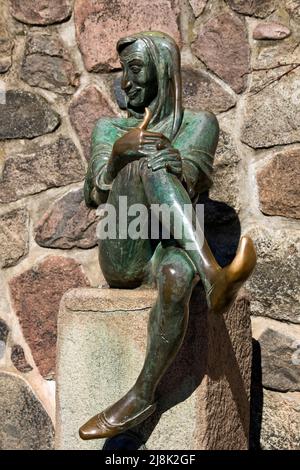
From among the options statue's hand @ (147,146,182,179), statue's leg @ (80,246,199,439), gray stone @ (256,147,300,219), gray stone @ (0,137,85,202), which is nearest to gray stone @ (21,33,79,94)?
gray stone @ (0,137,85,202)

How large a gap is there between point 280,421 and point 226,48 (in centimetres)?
113

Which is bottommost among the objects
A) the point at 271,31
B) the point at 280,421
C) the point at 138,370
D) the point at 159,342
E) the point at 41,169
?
the point at 280,421

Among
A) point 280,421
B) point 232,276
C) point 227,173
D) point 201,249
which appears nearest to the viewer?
point 232,276

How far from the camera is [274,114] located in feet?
7.61

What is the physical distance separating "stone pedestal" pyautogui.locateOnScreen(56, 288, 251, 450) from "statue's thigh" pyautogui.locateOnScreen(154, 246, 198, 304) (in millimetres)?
108

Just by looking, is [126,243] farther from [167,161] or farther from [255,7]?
[255,7]

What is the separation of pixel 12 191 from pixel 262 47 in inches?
36.0

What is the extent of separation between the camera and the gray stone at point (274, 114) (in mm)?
2287

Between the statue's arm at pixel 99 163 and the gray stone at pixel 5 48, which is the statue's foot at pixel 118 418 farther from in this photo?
the gray stone at pixel 5 48

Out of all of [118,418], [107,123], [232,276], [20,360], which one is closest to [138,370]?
[118,418]

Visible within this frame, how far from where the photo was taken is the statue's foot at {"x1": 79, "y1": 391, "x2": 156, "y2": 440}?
5.88 feet

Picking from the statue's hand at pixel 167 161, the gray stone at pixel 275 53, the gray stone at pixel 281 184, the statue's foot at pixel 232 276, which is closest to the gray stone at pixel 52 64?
the gray stone at pixel 275 53

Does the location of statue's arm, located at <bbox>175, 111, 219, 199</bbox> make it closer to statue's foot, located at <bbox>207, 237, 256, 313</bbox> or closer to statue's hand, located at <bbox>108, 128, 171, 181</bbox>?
statue's hand, located at <bbox>108, 128, 171, 181</bbox>
